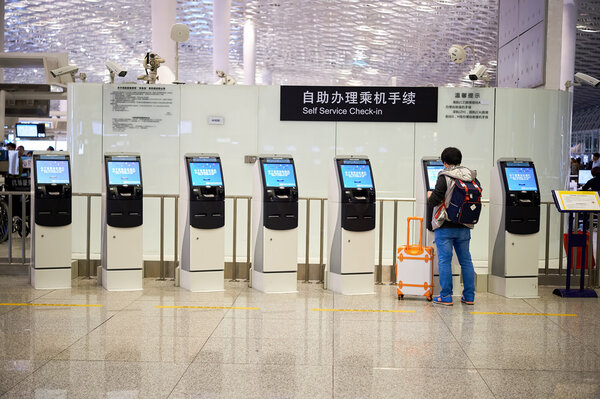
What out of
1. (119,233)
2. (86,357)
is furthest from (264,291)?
(86,357)

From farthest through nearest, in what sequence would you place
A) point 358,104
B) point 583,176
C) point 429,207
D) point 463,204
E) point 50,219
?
point 583,176
point 358,104
point 429,207
point 50,219
point 463,204

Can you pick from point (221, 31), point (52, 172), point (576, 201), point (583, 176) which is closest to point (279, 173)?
point (52, 172)

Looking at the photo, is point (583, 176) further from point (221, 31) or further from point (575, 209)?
point (575, 209)

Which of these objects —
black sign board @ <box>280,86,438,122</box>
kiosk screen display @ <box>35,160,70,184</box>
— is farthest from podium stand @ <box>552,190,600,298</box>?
kiosk screen display @ <box>35,160,70,184</box>

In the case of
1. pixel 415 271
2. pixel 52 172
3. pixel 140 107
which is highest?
pixel 140 107

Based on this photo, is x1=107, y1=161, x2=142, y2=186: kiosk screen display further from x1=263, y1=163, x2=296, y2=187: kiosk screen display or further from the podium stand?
the podium stand

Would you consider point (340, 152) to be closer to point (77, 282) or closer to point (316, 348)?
point (77, 282)

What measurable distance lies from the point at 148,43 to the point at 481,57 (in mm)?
Answer: 10989

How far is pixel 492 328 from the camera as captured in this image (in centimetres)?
622

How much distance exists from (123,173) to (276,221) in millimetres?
1700

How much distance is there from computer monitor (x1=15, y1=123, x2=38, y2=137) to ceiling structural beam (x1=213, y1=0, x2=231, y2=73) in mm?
11751

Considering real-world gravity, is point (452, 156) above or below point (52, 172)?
above

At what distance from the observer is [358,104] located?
31.2ft

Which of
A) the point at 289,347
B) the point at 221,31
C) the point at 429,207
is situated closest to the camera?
the point at 289,347
